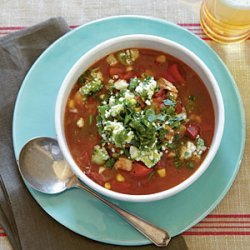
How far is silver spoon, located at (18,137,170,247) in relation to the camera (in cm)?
200

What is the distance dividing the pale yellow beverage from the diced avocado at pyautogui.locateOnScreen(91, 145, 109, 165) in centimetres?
75

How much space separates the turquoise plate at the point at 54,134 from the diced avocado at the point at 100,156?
0.52 ft

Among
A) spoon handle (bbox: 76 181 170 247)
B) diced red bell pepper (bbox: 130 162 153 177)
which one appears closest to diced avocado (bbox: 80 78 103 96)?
diced red bell pepper (bbox: 130 162 153 177)

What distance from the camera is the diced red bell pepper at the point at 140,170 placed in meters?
1.96

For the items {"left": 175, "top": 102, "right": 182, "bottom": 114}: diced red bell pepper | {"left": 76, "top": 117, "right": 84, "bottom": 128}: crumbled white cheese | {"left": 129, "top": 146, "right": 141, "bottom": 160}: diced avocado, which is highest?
{"left": 175, "top": 102, "right": 182, "bottom": 114}: diced red bell pepper

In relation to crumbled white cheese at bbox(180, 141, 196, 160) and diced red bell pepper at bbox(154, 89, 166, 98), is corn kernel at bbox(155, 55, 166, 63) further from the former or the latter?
crumbled white cheese at bbox(180, 141, 196, 160)

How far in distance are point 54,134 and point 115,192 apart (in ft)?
1.29

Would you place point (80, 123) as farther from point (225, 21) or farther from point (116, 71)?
point (225, 21)

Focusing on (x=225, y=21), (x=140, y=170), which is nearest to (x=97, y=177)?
(x=140, y=170)

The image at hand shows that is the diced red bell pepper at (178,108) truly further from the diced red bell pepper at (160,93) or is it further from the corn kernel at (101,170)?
the corn kernel at (101,170)

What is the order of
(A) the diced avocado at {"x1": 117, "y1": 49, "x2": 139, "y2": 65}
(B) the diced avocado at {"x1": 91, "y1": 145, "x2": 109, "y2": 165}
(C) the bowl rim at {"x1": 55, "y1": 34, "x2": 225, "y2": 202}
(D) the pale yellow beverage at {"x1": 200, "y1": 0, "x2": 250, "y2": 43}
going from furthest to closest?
(D) the pale yellow beverage at {"x1": 200, "y1": 0, "x2": 250, "y2": 43} → (A) the diced avocado at {"x1": 117, "y1": 49, "x2": 139, "y2": 65} → (B) the diced avocado at {"x1": 91, "y1": 145, "x2": 109, "y2": 165} → (C) the bowl rim at {"x1": 55, "y1": 34, "x2": 225, "y2": 202}

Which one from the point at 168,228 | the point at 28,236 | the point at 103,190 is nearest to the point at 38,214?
the point at 28,236

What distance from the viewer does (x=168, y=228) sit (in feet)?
6.61

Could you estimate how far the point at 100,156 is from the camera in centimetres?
198
